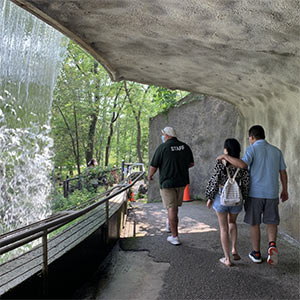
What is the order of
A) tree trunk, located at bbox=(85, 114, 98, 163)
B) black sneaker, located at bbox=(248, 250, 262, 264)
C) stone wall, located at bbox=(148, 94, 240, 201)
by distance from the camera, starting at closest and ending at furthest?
black sneaker, located at bbox=(248, 250, 262, 264) < stone wall, located at bbox=(148, 94, 240, 201) < tree trunk, located at bbox=(85, 114, 98, 163)

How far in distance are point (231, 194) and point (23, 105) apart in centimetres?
1139

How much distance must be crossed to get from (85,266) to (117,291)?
512 mm

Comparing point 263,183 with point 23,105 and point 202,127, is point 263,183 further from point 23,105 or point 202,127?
point 23,105

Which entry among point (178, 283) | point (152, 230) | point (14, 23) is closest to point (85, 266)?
point (178, 283)

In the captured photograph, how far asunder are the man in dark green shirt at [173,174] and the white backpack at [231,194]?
1.30 meters

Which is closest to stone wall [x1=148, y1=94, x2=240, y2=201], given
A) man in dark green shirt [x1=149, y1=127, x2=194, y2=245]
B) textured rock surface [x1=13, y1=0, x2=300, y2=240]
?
textured rock surface [x1=13, y1=0, x2=300, y2=240]

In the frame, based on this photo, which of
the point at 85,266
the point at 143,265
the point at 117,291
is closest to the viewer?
the point at 117,291

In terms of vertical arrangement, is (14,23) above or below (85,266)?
above

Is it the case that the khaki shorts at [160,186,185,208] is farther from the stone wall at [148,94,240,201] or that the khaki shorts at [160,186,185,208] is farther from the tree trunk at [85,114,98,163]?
the tree trunk at [85,114,98,163]

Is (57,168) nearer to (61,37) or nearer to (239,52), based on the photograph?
(61,37)

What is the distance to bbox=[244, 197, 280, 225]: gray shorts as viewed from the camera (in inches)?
152

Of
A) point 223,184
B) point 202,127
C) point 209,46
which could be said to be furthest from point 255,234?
point 202,127

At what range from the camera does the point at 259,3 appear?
2.54m

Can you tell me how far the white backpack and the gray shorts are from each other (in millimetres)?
279
